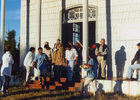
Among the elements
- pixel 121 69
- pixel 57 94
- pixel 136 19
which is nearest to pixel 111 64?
pixel 121 69

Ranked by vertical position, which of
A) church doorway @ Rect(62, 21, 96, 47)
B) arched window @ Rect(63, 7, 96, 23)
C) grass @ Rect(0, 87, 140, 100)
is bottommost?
Answer: grass @ Rect(0, 87, 140, 100)

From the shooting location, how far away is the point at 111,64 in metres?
11.5

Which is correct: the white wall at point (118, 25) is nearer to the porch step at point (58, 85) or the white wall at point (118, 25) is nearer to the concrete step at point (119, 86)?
the concrete step at point (119, 86)

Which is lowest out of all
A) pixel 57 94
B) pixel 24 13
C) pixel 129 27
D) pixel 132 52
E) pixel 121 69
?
pixel 57 94

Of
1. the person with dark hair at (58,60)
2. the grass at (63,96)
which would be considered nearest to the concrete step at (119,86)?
the grass at (63,96)

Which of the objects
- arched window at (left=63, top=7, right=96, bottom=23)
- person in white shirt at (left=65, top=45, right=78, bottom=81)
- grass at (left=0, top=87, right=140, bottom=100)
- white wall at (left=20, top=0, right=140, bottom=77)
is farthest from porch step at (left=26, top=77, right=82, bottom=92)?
arched window at (left=63, top=7, right=96, bottom=23)

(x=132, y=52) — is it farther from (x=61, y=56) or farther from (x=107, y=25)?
(x=61, y=56)

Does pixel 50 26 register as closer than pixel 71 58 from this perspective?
No

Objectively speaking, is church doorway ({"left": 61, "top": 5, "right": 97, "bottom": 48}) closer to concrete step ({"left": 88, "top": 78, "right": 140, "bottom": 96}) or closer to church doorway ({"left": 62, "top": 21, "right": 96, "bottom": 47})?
church doorway ({"left": 62, "top": 21, "right": 96, "bottom": 47})

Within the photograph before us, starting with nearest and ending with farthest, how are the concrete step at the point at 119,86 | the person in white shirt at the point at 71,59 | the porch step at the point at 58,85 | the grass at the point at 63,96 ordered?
the grass at the point at 63,96, the concrete step at the point at 119,86, the porch step at the point at 58,85, the person in white shirt at the point at 71,59

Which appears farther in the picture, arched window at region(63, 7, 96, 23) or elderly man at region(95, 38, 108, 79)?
arched window at region(63, 7, 96, 23)

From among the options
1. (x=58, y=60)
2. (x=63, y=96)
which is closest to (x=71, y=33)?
(x=58, y=60)

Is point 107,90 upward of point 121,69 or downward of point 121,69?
downward

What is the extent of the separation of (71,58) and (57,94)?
165cm
